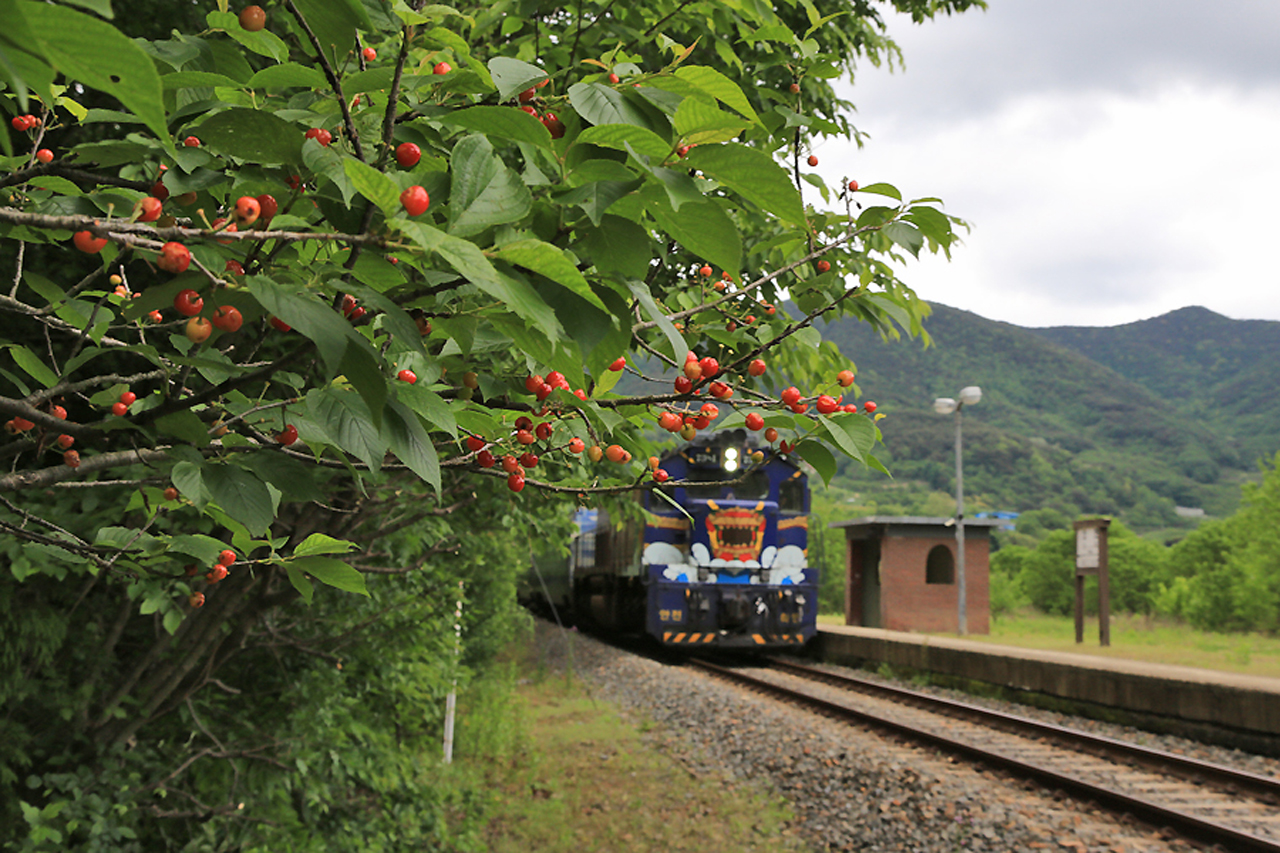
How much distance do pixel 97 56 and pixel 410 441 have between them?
46 cm

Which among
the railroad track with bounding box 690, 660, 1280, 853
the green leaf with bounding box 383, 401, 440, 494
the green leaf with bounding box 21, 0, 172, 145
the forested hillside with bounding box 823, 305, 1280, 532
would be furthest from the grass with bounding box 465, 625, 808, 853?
the forested hillside with bounding box 823, 305, 1280, 532

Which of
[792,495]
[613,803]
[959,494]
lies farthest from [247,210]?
[959,494]

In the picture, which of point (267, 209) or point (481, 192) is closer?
point (481, 192)

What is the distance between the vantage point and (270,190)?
41.6 inches

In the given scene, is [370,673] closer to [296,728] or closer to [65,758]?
[296,728]

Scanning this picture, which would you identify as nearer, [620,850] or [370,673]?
[370,673]

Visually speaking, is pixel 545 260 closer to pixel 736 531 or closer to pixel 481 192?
pixel 481 192

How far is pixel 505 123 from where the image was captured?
34.8 inches

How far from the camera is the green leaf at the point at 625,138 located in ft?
2.81

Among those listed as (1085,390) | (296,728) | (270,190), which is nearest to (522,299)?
(270,190)

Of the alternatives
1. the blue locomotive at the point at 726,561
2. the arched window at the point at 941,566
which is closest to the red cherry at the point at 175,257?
the blue locomotive at the point at 726,561

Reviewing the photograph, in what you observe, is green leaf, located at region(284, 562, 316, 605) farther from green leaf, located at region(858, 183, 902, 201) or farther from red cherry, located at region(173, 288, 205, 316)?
green leaf, located at region(858, 183, 902, 201)

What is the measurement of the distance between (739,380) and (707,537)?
1214 centimetres

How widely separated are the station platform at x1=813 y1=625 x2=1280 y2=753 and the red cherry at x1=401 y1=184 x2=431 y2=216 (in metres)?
9.80
